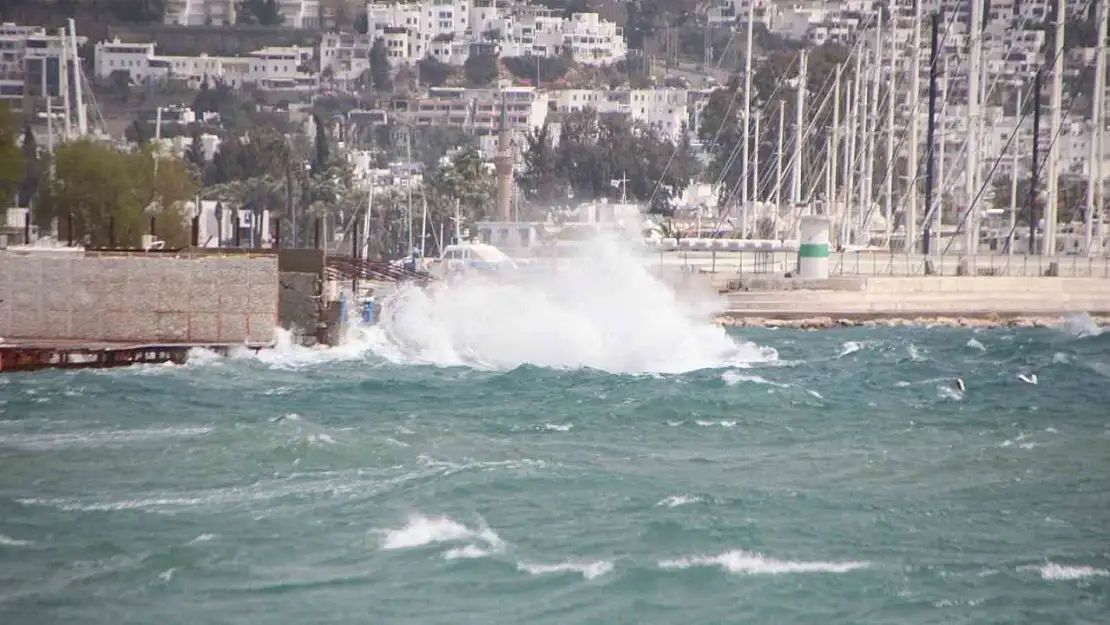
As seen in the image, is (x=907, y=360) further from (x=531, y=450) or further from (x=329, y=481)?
(x=329, y=481)

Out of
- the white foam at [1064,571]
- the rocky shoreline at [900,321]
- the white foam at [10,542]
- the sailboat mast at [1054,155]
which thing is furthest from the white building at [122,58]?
the white foam at [1064,571]

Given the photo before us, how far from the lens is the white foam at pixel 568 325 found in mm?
47938

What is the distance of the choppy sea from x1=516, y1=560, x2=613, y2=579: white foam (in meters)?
0.05

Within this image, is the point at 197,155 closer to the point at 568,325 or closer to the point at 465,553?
the point at 568,325

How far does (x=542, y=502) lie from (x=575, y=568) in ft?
12.4

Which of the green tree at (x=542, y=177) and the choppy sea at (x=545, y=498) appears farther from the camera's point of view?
the green tree at (x=542, y=177)

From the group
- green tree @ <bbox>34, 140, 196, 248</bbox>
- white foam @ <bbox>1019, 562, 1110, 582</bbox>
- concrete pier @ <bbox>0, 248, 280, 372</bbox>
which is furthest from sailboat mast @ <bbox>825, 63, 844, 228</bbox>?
white foam @ <bbox>1019, 562, 1110, 582</bbox>

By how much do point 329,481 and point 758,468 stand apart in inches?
266

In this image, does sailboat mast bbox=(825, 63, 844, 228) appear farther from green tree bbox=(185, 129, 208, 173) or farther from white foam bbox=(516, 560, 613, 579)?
white foam bbox=(516, 560, 613, 579)

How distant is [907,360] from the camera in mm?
49250

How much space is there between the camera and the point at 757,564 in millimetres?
21500

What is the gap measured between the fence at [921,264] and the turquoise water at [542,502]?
95.4 ft

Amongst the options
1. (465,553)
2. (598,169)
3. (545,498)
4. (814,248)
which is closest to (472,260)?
(814,248)

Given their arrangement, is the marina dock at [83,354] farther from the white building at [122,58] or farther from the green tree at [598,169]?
the white building at [122,58]
